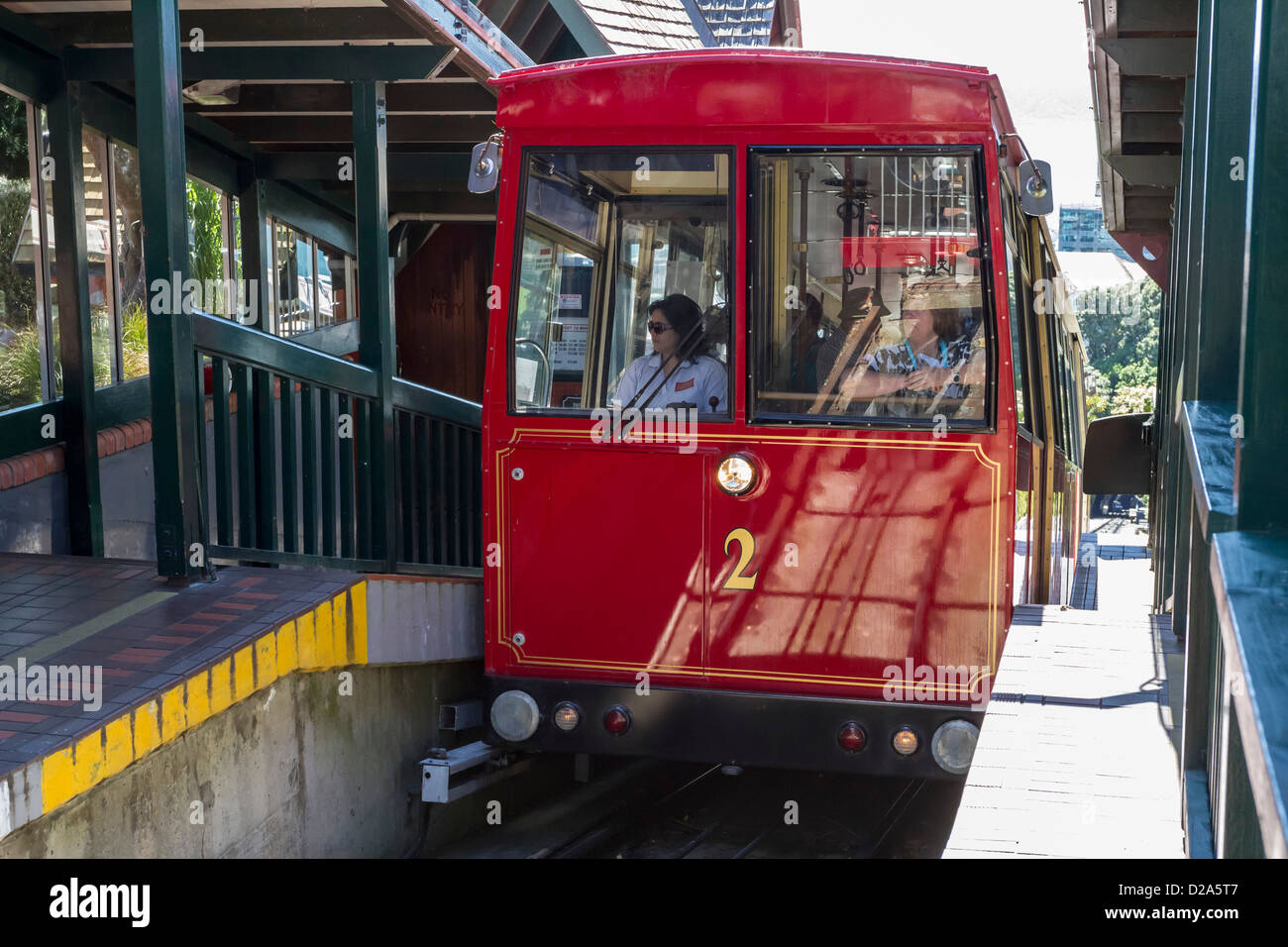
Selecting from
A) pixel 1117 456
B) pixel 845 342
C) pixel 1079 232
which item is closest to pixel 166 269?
pixel 845 342

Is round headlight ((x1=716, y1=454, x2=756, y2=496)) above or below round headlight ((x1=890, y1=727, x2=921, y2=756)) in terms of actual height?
above

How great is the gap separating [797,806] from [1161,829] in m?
4.41

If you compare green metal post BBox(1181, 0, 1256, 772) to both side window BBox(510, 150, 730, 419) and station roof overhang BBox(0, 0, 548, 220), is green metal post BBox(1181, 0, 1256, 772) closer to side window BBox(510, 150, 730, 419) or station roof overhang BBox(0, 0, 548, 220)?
side window BBox(510, 150, 730, 419)

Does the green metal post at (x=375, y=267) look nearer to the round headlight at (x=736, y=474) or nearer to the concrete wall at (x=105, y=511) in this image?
the concrete wall at (x=105, y=511)

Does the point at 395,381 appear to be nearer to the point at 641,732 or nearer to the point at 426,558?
the point at 426,558

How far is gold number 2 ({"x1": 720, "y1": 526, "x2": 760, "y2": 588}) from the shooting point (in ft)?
16.7

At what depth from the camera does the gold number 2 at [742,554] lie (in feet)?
16.7

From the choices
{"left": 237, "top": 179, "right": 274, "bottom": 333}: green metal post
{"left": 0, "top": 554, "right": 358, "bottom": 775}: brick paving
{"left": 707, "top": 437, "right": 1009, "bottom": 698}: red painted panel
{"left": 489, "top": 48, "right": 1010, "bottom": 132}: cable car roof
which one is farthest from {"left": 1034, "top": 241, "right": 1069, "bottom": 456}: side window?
{"left": 237, "top": 179, "right": 274, "bottom": 333}: green metal post

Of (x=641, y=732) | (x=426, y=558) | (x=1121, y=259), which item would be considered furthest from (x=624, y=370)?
(x=1121, y=259)

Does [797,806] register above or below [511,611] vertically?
below

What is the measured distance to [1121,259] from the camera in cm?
7419

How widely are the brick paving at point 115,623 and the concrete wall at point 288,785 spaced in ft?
0.67

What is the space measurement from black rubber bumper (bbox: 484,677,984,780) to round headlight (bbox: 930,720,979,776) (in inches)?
1.0

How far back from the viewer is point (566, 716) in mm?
5355
